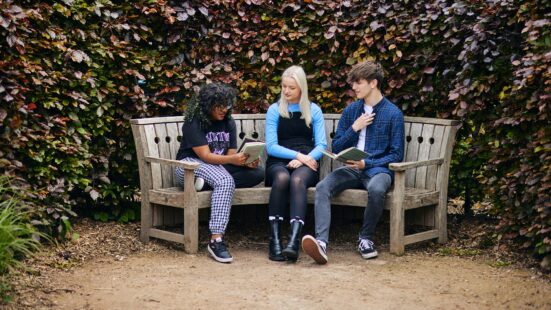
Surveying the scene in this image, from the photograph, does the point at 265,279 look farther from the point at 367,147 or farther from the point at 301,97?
the point at 301,97

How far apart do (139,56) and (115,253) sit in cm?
178

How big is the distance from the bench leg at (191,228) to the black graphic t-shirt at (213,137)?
542 mm

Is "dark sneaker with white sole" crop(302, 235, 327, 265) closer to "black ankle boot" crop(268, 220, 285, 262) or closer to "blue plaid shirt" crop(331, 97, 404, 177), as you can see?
"black ankle boot" crop(268, 220, 285, 262)

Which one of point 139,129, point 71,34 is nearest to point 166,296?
point 139,129

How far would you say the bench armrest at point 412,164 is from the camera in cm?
616

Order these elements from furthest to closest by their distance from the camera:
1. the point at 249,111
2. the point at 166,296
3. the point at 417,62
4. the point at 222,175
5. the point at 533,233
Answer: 1. the point at 249,111
2. the point at 417,62
3. the point at 222,175
4. the point at 533,233
5. the point at 166,296

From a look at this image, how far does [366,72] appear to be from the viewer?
6.54 meters

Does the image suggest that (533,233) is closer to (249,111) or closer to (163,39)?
(249,111)

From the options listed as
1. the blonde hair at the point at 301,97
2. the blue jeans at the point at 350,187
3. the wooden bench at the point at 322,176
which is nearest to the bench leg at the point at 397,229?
the wooden bench at the point at 322,176

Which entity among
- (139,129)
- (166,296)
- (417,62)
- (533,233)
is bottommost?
(166,296)

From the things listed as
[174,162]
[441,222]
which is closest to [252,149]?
[174,162]

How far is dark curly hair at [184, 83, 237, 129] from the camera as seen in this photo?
6.39 m

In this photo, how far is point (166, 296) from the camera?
5160 millimetres

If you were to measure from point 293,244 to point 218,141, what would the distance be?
1.16 m
